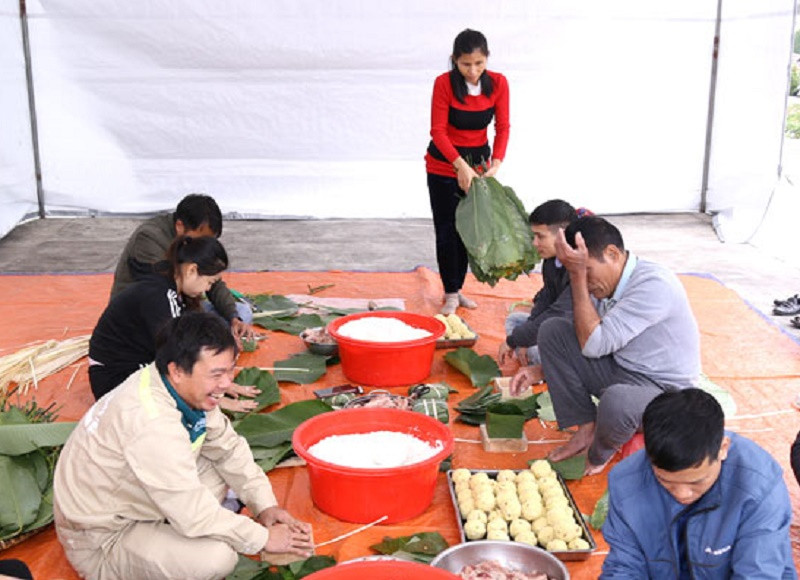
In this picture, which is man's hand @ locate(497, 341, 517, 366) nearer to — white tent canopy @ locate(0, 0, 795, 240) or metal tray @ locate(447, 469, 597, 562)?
metal tray @ locate(447, 469, 597, 562)

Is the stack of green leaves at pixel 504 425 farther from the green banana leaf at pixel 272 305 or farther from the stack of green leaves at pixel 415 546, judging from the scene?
the green banana leaf at pixel 272 305

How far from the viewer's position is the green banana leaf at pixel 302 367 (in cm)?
404

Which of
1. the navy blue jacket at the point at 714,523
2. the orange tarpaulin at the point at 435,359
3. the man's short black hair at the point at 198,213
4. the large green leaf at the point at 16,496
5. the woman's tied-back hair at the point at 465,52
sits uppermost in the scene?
the woman's tied-back hair at the point at 465,52

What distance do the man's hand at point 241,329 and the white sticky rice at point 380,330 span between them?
0.54 m

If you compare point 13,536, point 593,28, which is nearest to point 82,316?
point 13,536

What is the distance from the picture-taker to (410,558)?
2607 millimetres

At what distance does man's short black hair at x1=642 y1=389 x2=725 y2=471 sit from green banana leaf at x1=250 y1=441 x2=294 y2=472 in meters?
1.69

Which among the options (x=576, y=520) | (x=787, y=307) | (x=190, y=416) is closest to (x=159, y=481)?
(x=190, y=416)

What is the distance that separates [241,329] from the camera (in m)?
4.41

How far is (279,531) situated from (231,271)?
3.75m

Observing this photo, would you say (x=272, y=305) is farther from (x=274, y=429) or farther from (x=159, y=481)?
(x=159, y=481)

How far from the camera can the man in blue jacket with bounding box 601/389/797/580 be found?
178 cm

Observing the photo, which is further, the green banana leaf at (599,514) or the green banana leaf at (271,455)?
the green banana leaf at (271,455)

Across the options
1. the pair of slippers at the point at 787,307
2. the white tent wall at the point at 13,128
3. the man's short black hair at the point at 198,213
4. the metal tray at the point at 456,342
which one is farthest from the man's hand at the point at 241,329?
the white tent wall at the point at 13,128
